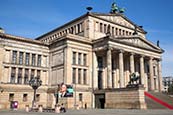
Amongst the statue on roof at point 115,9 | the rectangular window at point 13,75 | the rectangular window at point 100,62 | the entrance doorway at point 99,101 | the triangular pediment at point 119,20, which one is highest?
the statue on roof at point 115,9

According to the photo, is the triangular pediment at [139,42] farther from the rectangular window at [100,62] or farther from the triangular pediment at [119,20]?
the triangular pediment at [119,20]

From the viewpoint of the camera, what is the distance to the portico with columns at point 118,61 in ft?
173

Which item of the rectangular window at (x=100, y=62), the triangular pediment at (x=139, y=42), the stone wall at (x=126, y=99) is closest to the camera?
the stone wall at (x=126, y=99)

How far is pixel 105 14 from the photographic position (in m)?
62.2

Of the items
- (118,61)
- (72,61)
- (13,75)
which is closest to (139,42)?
(118,61)

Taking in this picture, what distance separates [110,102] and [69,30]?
25.7 meters

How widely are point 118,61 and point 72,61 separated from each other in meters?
13.4

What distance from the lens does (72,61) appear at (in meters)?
53.1

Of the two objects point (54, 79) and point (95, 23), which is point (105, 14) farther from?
point (54, 79)

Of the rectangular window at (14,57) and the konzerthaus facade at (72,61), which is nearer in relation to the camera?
the konzerthaus facade at (72,61)

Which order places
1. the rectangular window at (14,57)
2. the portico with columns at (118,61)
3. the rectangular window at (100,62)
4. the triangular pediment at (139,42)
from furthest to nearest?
the rectangular window at (100,62), the triangular pediment at (139,42), the portico with columns at (118,61), the rectangular window at (14,57)

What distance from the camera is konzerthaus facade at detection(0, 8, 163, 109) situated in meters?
51.1

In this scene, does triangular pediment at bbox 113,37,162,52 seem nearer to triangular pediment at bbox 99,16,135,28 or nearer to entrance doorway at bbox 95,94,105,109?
triangular pediment at bbox 99,16,135,28

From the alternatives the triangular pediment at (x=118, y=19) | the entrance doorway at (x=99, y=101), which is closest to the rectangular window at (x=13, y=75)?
the entrance doorway at (x=99, y=101)
